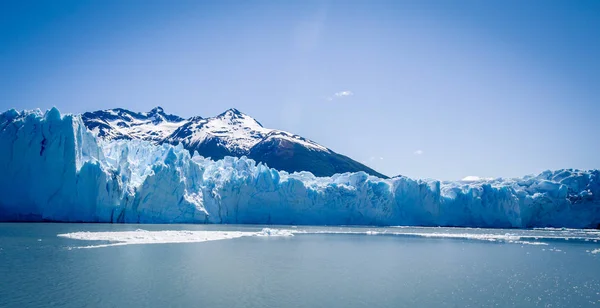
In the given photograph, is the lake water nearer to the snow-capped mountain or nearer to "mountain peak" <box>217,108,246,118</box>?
the snow-capped mountain

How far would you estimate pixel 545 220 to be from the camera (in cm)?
4762

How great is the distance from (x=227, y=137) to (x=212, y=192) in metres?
79.4

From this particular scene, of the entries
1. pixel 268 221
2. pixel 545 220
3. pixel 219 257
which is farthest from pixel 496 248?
pixel 545 220

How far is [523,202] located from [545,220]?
5.45m

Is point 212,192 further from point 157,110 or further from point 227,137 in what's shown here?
point 157,110

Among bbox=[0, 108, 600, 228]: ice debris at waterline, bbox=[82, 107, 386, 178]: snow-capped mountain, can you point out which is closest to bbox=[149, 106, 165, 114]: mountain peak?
bbox=[82, 107, 386, 178]: snow-capped mountain

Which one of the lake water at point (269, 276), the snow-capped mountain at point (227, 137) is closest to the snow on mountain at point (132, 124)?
the snow-capped mountain at point (227, 137)

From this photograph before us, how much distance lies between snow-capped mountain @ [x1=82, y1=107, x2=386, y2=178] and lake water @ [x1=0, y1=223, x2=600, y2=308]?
78.1 meters

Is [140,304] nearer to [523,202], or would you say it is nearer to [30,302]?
[30,302]

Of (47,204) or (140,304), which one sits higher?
(47,204)

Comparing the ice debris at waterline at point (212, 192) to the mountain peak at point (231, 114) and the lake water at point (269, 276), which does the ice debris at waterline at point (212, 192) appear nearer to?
the lake water at point (269, 276)

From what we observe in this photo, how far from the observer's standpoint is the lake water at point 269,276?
8.61 meters

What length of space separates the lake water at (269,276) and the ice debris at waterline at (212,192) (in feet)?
35.7

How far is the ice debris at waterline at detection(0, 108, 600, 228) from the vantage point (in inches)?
1069
